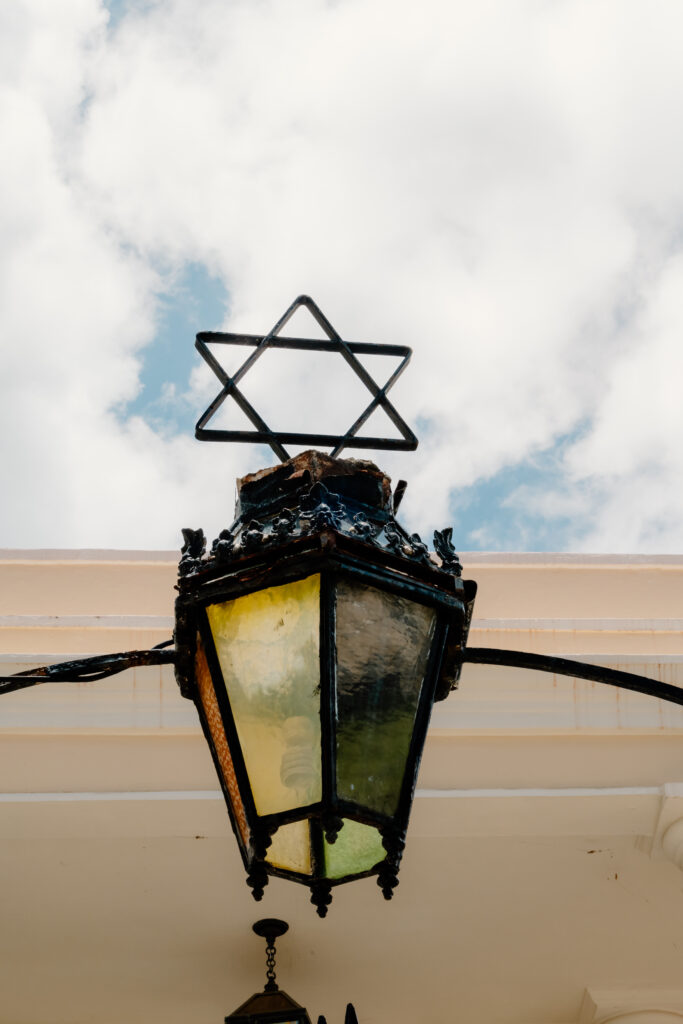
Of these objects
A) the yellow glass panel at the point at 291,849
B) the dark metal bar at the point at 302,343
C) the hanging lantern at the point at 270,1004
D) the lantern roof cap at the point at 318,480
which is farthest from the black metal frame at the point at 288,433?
the hanging lantern at the point at 270,1004

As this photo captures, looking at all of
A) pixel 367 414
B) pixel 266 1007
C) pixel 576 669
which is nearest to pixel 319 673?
pixel 576 669

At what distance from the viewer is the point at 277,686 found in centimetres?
227

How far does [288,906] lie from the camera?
4.39 meters

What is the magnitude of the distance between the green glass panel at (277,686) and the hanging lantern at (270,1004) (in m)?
2.16

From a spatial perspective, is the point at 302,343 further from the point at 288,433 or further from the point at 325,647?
the point at 325,647

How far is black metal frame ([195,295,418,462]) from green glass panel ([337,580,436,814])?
1.01 m

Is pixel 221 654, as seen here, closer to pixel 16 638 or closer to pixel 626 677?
pixel 626 677

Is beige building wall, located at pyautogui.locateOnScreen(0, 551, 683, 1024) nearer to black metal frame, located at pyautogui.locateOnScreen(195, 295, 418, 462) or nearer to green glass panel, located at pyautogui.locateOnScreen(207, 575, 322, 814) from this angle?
black metal frame, located at pyautogui.locateOnScreen(195, 295, 418, 462)

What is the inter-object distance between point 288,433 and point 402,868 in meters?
1.80

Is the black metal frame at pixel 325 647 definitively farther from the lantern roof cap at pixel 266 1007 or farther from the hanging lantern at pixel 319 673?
the lantern roof cap at pixel 266 1007

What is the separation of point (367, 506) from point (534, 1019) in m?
3.07

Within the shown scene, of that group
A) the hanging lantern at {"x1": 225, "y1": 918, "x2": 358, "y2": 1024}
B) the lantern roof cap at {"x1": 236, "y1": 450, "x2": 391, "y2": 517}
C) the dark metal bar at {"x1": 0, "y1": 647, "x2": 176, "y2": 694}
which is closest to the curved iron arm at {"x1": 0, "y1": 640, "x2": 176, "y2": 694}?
the dark metal bar at {"x1": 0, "y1": 647, "x2": 176, "y2": 694}

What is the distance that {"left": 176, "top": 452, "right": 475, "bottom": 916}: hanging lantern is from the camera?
7.28 feet

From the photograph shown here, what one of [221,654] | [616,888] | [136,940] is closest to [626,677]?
[221,654]
